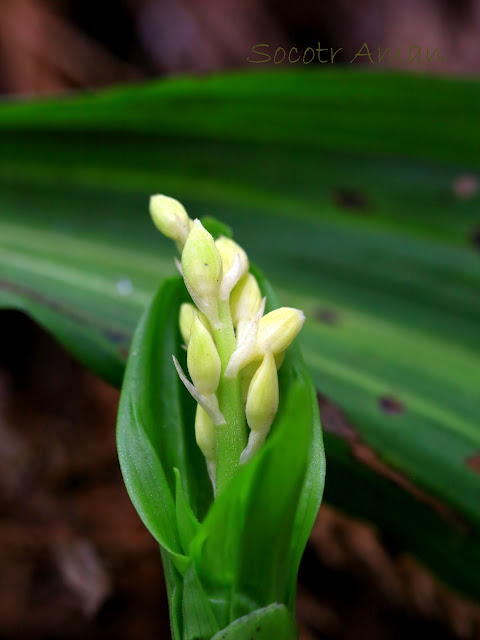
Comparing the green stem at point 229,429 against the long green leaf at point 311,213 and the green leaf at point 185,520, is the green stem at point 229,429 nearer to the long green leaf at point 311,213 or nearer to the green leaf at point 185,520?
the green leaf at point 185,520

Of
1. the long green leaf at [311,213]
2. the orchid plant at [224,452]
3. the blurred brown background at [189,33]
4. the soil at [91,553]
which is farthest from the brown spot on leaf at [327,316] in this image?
the blurred brown background at [189,33]

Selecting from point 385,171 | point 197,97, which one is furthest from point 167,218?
point 385,171

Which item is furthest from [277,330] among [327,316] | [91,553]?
[91,553]

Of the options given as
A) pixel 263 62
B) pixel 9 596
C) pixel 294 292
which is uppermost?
pixel 263 62

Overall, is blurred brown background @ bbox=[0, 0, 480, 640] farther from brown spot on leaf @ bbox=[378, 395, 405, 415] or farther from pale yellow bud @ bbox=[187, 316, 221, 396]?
pale yellow bud @ bbox=[187, 316, 221, 396]

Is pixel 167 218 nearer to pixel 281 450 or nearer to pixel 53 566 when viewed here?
pixel 281 450

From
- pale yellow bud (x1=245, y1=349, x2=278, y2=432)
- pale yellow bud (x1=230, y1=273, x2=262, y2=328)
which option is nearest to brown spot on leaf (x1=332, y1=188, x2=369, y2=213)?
pale yellow bud (x1=230, y1=273, x2=262, y2=328)
